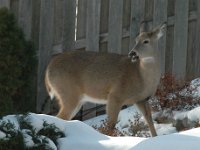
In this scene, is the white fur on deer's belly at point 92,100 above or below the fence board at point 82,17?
below

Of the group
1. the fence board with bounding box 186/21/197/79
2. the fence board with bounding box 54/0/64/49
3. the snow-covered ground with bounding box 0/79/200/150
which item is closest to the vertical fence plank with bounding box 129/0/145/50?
the fence board with bounding box 186/21/197/79

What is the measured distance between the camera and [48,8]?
434 inches

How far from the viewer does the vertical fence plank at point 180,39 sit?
407 inches

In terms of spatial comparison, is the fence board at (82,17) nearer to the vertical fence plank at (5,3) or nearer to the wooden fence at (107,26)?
the wooden fence at (107,26)

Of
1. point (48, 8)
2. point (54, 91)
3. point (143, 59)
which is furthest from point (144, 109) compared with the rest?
point (48, 8)

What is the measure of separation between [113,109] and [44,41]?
9.44ft

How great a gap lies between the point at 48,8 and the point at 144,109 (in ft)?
10.6

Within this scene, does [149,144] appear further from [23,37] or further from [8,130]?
[23,37]

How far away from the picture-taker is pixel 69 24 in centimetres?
1094

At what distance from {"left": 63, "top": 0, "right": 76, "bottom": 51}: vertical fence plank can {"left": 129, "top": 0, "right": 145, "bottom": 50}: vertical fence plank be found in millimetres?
1010

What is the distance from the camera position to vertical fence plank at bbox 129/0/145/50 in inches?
417

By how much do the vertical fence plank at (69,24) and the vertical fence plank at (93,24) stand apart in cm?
27

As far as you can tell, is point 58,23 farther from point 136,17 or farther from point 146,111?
point 146,111

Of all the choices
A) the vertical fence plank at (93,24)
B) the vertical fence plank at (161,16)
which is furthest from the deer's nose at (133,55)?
the vertical fence plank at (93,24)
